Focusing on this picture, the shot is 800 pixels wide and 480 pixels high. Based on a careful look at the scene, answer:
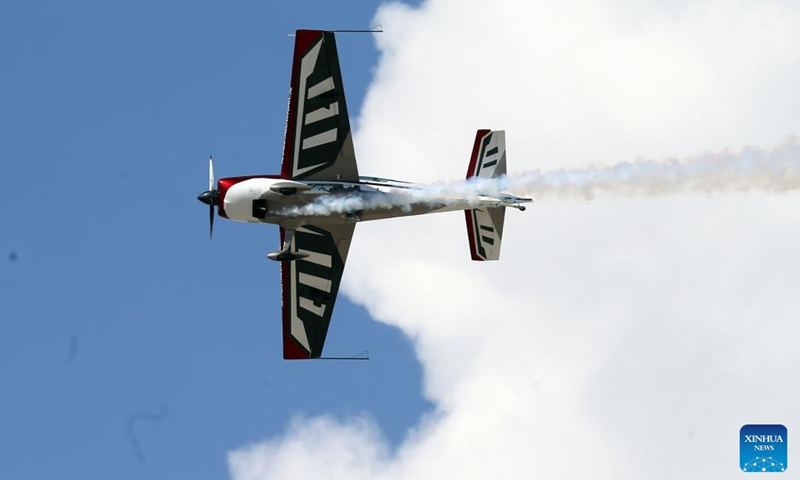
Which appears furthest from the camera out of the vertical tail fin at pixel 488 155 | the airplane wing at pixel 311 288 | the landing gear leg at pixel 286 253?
the airplane wing at pixel 311 288

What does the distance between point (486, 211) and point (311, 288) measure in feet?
17.3

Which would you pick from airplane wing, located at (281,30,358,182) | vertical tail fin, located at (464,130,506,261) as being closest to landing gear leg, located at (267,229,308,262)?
airplane wing, located at (281,30,358,182)

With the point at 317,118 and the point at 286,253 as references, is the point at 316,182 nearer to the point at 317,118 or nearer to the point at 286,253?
the point at 317,118

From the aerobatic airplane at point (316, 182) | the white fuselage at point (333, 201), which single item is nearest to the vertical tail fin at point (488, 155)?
the aerobatic airplane at point (316, 182)

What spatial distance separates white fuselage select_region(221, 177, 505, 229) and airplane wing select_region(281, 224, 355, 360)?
1.74 metres

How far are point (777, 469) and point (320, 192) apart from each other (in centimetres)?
1332

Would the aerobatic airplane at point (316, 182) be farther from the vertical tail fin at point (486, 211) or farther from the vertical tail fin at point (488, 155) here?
the vertical tail fin at point (488, 155)

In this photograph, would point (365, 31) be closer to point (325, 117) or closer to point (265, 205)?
point (325, 117)

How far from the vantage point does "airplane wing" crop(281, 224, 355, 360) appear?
40906 millimetres

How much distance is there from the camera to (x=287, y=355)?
137ft

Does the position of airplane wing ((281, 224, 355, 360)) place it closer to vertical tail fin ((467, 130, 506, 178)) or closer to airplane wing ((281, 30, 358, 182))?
airplane wing ((281, 30, 358, 182))

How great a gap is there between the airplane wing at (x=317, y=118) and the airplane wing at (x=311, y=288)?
2.42 meters

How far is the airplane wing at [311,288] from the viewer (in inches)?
1610

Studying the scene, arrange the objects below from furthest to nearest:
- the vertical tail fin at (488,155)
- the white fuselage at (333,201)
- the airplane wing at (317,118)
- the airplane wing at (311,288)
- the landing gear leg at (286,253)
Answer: the airplane wing at (311,288), the vertical tail fin at (488,155), the landing gear leg at (286,253), the white fuselage at (333,201), the airplane wing at (317,118)
